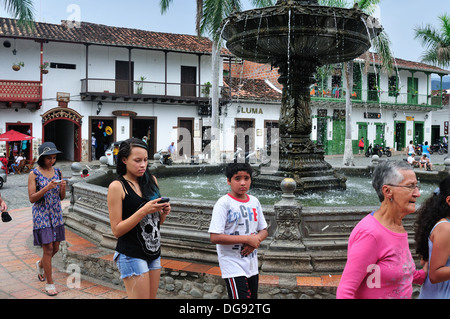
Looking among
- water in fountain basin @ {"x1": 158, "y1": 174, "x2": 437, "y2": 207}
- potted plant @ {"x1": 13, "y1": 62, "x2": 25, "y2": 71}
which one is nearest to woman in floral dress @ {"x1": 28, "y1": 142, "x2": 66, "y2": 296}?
water in fountain basin @ {"x1": 158, "y1": 174, "x2": 437, "y2": 207}

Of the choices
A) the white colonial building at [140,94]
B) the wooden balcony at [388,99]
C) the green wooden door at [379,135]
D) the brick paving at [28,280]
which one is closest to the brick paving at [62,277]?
the brick paving at [28,280]

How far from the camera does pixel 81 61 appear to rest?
77.5ft

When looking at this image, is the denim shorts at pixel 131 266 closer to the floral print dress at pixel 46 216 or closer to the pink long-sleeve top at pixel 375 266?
the pink long-sleeve top at pixel 375 266

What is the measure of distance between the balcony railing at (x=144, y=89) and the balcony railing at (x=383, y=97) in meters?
8.42

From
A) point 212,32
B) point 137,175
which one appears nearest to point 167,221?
point 137,175

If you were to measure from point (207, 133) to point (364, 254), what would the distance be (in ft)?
83.5

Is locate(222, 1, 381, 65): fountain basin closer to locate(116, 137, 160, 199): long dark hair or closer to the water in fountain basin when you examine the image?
the water in fountain basin

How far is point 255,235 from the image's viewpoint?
296 cm

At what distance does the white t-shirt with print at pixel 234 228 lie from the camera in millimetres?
2904

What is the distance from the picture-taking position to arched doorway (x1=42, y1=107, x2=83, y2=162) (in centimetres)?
2267

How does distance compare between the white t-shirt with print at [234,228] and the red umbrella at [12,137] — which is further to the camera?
the red umbrella at [12,137]

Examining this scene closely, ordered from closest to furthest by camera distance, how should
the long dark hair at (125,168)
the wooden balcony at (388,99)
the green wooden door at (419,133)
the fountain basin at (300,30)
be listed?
1. the long dark hair at (125,168)
2. the fountain basin at (300,30)
3. the wooden balcony at (388,99)
4. the green wooden door at (419,133)

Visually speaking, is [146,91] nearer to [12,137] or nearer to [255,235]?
[12,137]

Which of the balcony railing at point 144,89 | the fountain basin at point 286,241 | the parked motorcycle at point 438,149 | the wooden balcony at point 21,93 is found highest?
the balcony railing at point 144,89
